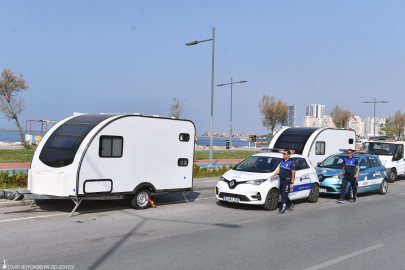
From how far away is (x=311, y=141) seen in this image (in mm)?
20422

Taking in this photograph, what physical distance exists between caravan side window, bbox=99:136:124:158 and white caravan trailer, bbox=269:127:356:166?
35.9 feet

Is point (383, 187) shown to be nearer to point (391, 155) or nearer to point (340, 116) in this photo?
point (391, 155)

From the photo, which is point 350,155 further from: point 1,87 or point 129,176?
point 1,87

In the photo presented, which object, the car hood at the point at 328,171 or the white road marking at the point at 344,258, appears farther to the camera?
the car hood at the point at 328,171

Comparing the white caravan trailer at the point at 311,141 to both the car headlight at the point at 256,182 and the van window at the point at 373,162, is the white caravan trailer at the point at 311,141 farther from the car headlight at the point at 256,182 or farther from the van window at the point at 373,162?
the car headlight at the point at 256,182

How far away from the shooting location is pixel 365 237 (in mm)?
9328

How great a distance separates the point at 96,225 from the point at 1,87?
1121 inches

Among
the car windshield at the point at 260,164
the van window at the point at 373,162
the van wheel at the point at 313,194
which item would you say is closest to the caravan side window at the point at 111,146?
the car windshield at the point at 260,164

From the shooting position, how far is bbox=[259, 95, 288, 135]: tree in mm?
63156

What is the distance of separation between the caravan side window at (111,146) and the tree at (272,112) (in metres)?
53.3

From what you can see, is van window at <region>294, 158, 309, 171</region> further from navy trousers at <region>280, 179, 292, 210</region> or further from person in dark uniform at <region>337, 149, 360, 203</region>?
navy trousers at <region>280, 179, 292, 210</region>

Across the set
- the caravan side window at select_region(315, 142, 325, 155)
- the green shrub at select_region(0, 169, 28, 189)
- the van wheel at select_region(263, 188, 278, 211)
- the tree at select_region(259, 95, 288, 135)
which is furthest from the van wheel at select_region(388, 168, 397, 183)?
the tree at select_region(259, 95, 288, 135)

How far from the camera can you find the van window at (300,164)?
1387 cm

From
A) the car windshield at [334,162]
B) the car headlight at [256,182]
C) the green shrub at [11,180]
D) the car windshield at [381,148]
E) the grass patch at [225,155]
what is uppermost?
the car windshield at [381,148]
